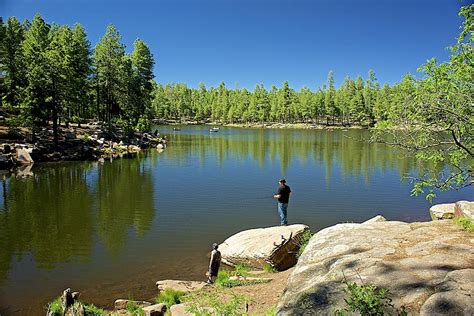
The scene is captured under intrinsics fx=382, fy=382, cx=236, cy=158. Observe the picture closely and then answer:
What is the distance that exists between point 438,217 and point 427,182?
6560mm

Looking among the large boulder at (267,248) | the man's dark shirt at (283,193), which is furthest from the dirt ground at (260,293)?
the man's dark shirt at (283,193)

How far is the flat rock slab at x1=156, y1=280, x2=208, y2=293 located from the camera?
11062 mm

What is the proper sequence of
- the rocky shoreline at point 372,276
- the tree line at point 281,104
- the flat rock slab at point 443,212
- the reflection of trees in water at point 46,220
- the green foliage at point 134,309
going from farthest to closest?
the tree line at point 281,104 → the reflection of trees in water at point 46,220 → the flat rock slab at point 443,212 → the green foliage at point 134,309 → the rocky shoreline at point 372,276

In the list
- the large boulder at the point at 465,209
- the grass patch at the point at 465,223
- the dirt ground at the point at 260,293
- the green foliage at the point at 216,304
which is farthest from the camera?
the large boulder at the point at 465,209

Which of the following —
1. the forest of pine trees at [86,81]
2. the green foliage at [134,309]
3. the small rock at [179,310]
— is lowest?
the green foliage at [134,309]

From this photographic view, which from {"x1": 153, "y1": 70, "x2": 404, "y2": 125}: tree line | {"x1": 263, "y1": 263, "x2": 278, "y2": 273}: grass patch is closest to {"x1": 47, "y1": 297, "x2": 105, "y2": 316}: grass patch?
{"x1": 263, "y1": 263, "x2": 278, "y2": 273}: grass patch

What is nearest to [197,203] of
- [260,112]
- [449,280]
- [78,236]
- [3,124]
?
[78,236]

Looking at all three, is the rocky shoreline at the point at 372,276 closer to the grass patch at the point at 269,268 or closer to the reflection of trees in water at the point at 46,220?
the grass patch at the point at 269,268

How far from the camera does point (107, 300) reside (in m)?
11.3

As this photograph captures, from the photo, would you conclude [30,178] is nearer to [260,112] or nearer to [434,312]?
[434,312]

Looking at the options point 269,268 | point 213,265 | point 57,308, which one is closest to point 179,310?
point 213,265

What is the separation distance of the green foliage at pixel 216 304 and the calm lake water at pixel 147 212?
3.07 m

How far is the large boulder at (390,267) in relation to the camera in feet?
19.0

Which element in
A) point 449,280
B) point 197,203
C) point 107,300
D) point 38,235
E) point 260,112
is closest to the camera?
point 449,280
